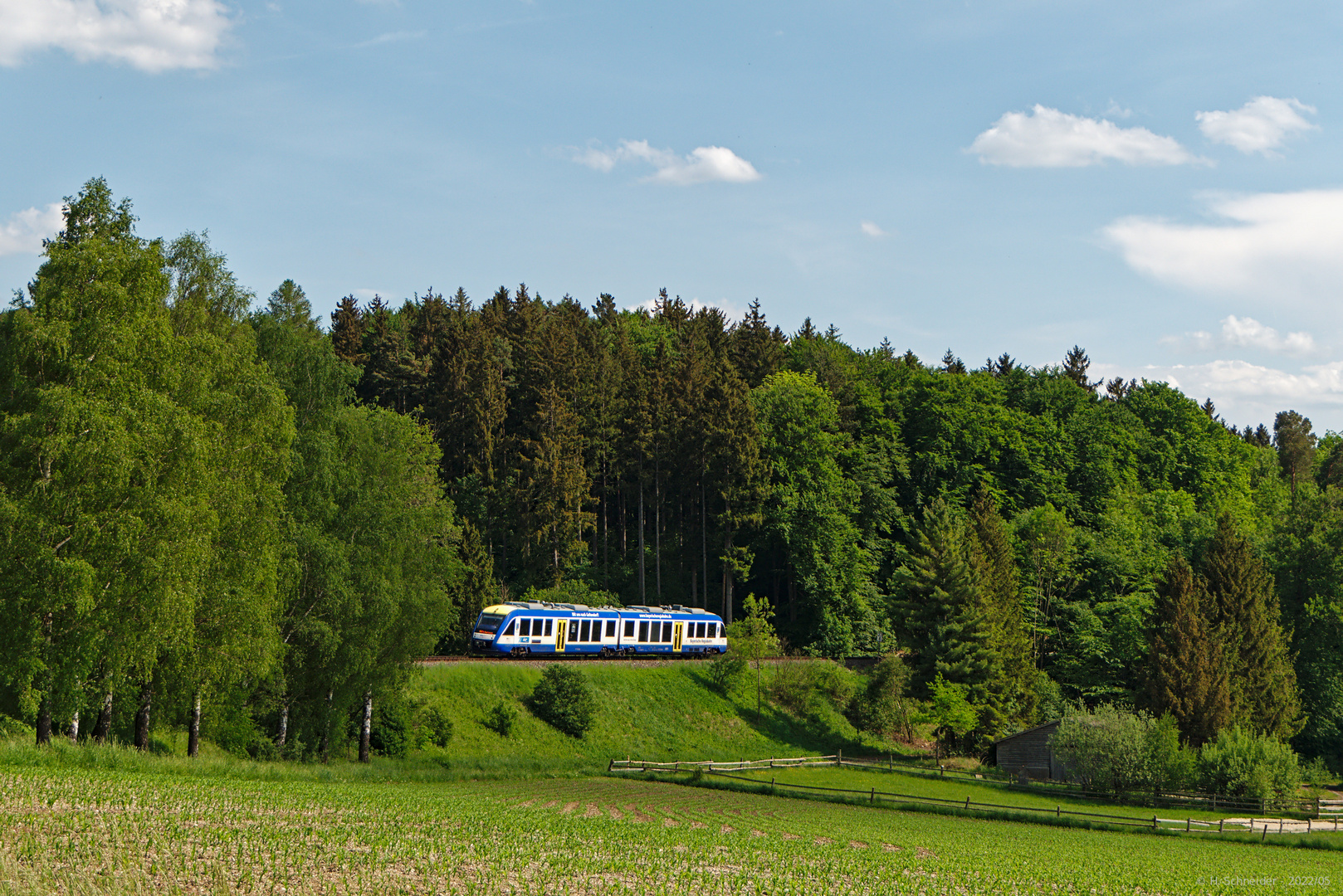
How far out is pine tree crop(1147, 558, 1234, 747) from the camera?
176 feet

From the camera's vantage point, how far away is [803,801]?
42.7 metres

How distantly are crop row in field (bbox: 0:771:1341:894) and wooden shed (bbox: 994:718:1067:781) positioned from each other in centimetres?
1801

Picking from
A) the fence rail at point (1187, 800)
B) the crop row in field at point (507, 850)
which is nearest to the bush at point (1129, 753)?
the fence rail at point (1187, 800)

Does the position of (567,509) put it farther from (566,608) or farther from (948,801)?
(948,801)

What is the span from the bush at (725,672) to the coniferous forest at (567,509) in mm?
8452

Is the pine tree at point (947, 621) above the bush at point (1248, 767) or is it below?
above

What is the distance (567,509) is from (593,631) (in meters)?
11.9

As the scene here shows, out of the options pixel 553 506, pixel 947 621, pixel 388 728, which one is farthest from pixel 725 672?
pixel 388 728

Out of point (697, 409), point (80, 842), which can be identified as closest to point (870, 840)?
point (80, 842)

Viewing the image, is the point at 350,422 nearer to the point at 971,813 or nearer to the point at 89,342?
the point at 89,342

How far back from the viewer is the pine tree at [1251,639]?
56.3 meters

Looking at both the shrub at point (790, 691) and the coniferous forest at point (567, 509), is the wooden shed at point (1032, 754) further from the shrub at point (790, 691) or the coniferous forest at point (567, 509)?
the shrub at point (790, 691)

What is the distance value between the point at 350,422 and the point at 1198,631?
43304mm

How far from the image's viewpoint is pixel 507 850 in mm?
20094
